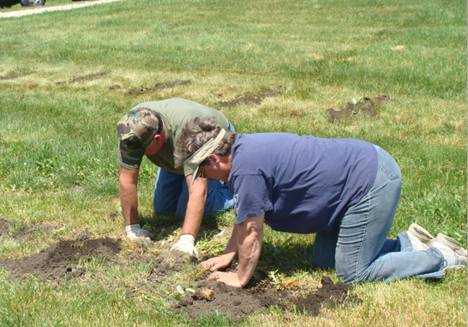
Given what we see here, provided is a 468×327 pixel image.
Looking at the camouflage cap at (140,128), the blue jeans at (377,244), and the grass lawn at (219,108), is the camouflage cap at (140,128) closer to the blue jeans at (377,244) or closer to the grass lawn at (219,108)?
the grass lawn at (219,108)

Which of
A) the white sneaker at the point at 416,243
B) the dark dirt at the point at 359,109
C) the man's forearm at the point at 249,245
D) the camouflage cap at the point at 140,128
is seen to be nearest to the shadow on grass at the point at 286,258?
the man's forearm at the point at 249,245

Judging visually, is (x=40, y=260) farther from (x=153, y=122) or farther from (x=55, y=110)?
(x=55, y=110)

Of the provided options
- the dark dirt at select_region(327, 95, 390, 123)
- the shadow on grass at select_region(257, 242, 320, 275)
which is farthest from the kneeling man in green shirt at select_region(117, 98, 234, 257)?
the dark dirt at select_region(327, 95, 390, 123)

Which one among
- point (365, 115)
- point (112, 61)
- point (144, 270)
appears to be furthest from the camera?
point (112, 61)

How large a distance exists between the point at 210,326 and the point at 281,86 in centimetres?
792

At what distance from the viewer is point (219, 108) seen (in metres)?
10.4

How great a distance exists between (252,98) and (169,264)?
6.27 meters

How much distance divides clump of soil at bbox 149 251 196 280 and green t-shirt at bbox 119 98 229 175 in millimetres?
680

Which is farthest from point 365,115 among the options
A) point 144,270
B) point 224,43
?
point 224,43

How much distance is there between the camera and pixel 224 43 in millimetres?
15984

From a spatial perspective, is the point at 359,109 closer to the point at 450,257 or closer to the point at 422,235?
the point at 422,235

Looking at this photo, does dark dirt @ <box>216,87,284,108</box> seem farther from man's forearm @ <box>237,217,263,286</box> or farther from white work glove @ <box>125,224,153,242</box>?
man's forearm @ <box>237,217,263,286</box>

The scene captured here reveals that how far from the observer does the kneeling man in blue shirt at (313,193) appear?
4109 millimetres

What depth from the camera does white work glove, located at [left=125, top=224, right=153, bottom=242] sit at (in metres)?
5.50
